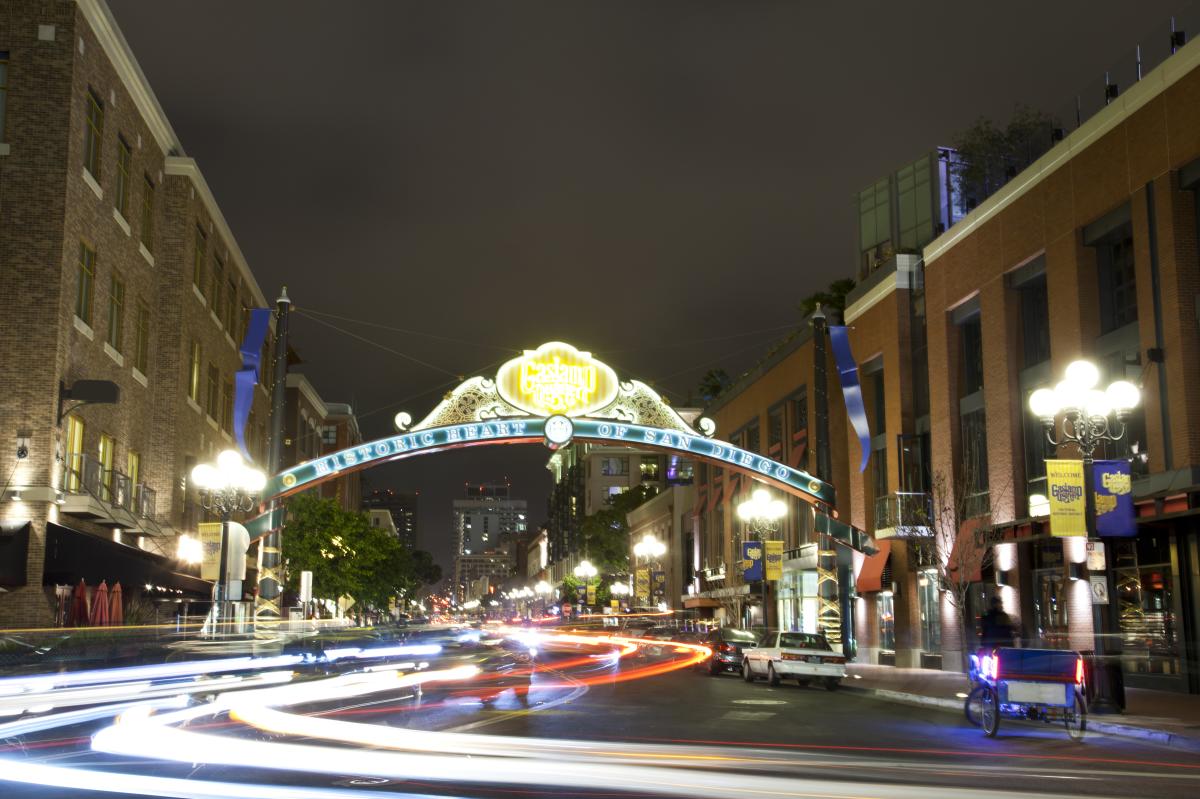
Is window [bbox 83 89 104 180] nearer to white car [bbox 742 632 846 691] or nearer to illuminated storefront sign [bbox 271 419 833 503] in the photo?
illuminated storefront sign [bbox 271 419 833 503]

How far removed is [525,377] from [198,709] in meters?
19.8

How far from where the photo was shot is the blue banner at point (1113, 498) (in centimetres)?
2252

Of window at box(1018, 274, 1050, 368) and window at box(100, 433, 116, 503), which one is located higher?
window at box(1018, 274, 1050, 368)

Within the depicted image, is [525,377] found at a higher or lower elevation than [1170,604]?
higher

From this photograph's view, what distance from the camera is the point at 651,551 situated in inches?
3073

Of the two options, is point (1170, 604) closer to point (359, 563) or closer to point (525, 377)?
point (525, 377)

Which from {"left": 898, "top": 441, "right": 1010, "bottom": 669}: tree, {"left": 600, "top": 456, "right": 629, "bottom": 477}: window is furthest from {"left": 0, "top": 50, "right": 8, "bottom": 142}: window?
{"left": 600, "top": 456, "right": 629, "bottom": 477}: window

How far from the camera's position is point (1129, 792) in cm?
1208

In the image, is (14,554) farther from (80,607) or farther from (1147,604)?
(1147,604)

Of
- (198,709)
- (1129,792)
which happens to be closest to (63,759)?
(198,709)

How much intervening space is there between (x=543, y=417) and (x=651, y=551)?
44.2 m

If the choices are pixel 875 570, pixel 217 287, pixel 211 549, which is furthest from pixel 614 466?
pixel 211 549

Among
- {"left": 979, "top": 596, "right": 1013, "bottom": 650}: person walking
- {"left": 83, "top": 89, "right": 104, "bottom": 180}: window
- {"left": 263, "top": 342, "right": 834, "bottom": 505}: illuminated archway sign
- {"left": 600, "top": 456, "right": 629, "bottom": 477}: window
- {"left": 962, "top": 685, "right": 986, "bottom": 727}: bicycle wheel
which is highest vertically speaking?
{"left": 600, "top": 456, "right": 629, "bottom": 477}: window

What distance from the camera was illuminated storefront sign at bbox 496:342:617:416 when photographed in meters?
35.2
